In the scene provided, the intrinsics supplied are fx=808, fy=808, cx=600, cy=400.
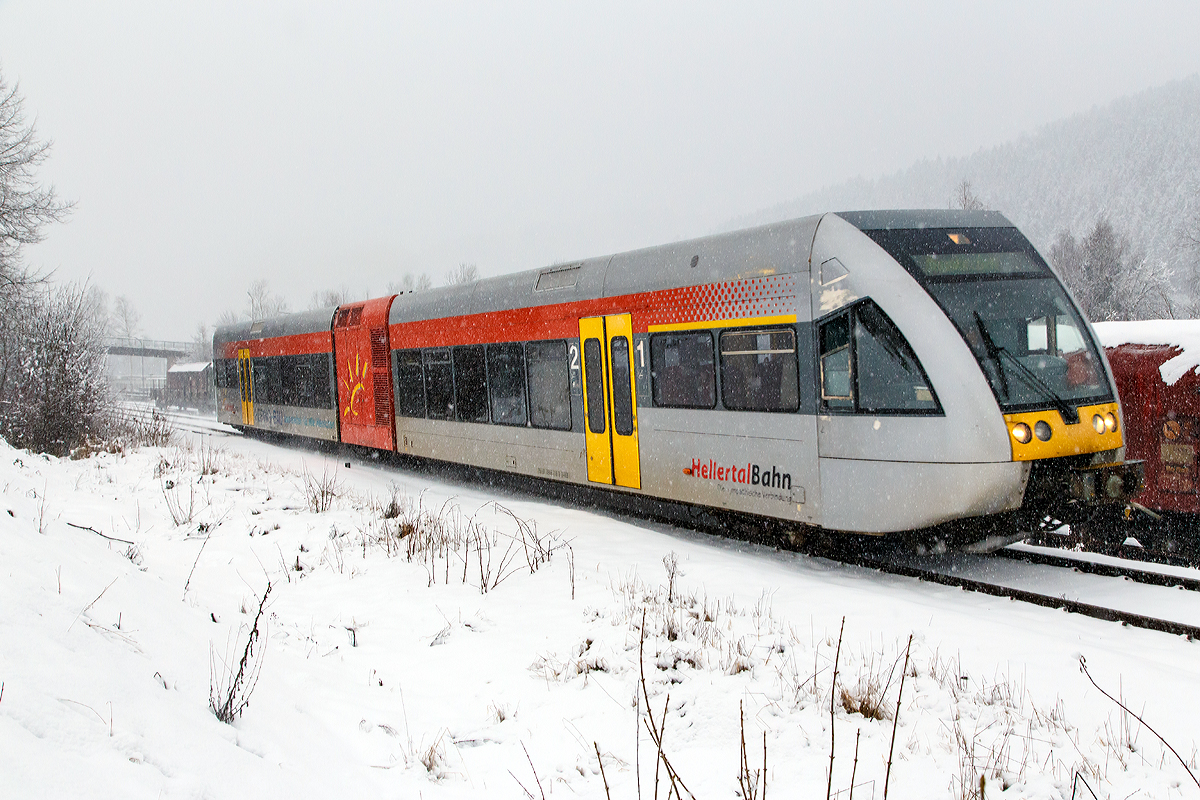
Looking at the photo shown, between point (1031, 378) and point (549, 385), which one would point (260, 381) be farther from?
point (1031, 378)

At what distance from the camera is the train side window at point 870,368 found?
6746 millimetres

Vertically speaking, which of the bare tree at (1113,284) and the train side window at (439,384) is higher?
the bare tree at (1113,284)

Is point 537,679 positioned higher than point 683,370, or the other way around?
point 683,370

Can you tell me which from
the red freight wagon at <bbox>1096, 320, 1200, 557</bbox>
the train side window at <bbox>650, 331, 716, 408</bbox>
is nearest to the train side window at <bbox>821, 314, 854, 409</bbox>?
the train side window at <bbox>650, 331, 716, 408</bbox>

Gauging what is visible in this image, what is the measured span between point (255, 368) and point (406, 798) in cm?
2002

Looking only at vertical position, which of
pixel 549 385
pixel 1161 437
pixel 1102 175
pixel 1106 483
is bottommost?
pixel 1106 483

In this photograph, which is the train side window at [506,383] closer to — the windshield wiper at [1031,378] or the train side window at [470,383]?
the train side window at [470,383]

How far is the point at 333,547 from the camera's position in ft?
25.3

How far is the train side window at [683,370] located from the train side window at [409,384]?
6.02 meters

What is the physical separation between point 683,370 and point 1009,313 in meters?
3.26

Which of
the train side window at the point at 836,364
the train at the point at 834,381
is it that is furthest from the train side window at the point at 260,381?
the train side window at the point at 836,364

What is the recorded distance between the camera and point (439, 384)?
531 inches

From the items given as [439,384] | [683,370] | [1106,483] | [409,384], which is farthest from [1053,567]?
[409,384]

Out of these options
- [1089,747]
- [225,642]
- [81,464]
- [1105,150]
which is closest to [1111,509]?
[1089,747]
